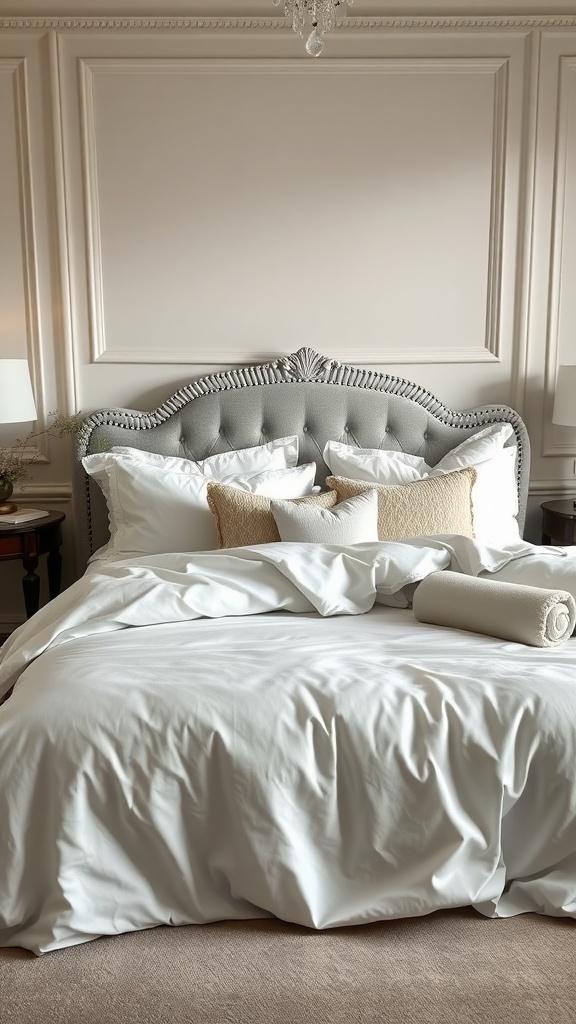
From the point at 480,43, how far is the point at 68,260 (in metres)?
2.15

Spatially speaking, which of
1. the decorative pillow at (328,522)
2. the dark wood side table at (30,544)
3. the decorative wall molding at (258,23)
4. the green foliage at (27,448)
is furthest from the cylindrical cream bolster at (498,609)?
the decorative wall molding at (258,23)

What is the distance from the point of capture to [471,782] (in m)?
1.92

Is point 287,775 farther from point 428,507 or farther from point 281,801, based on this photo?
point 428,507

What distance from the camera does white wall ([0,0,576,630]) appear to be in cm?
393

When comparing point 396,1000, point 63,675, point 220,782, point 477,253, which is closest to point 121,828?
point 220,782

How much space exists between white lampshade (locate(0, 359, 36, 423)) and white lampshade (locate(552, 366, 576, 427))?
7.82 ft

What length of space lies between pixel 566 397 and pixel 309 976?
293 centimetres

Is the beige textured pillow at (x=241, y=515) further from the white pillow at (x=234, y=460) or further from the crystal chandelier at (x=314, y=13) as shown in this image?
the crystal chandelier at (x=314, y=13)

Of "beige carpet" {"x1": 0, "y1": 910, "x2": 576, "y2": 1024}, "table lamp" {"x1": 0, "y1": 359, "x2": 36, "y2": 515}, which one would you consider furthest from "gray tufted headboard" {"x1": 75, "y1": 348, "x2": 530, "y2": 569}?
"beige carpet" {"x1": 0, "y1": 910, "x2": 576, "y2": 1024}

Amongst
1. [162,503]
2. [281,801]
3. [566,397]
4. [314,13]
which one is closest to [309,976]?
[281,801]

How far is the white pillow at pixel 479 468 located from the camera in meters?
3.56

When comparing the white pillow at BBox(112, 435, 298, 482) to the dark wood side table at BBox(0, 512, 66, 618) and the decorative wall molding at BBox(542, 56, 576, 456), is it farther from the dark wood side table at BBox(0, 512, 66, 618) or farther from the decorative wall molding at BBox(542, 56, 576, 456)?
the decorative wall molding at BBox(542, 56, 576, 456)

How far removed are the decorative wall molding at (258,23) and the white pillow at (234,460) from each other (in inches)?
74.1

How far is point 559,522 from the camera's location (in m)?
3.98
